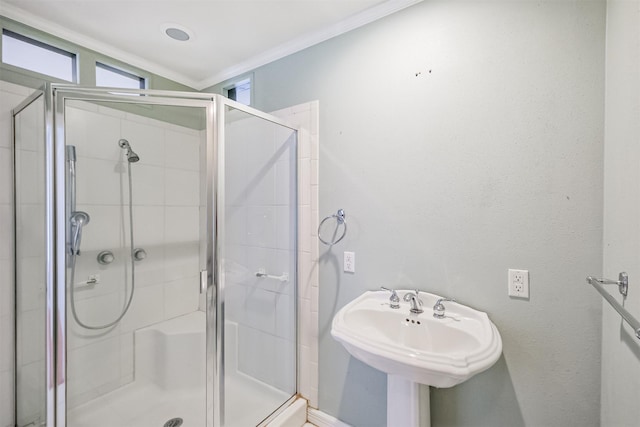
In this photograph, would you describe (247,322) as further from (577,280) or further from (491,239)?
(577,280)

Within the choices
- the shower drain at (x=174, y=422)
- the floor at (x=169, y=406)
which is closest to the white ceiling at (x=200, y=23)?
the floor at (x=169, y=406)

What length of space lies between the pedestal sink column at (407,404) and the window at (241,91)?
6.65 feet

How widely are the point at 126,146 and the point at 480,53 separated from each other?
6.43 ft

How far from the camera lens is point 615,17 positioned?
0.92 meters

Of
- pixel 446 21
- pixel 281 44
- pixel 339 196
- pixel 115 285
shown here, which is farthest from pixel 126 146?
pixel 446 21

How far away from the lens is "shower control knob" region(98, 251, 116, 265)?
158 cm

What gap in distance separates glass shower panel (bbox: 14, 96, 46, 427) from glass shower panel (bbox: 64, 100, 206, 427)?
15 cm

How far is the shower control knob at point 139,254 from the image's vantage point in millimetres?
1739

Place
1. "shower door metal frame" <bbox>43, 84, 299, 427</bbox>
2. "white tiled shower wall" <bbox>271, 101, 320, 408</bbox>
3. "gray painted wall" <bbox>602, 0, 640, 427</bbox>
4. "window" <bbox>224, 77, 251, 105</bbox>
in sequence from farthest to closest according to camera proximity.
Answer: "window" <bbox>224, 77, 251, 105</bbox>
"white tiled shower wall" <bbox>271, 101, 320, 408</bbox>
"shower door metal frame" <bbox>43, 84, 299, 427</bbox>
"gray painted wall" <bbox>602, 0, 640, 427</bbox>

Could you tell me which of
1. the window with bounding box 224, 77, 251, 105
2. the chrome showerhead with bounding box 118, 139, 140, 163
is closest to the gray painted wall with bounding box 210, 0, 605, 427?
the window with bounding box 224, 77, 251, 105

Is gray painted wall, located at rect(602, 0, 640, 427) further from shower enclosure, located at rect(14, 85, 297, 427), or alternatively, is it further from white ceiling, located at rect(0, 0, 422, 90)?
shower enclosure, located at rect(14, 85, 297, 427)

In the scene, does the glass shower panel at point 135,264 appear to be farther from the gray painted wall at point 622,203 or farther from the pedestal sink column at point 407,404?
the gray painted wall at point 622,203

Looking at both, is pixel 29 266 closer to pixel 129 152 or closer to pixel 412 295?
pixel 129 152

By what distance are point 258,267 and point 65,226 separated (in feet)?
3.10
